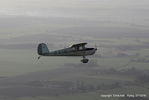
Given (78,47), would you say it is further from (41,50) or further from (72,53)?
(41,50)

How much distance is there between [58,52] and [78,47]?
21.9ft

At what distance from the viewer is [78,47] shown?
107 meters

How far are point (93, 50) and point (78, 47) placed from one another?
5356 mm

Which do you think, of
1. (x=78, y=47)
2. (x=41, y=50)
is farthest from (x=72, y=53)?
(x=41, y=50)

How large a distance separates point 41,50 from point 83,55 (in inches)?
542

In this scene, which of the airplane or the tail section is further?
the tail section

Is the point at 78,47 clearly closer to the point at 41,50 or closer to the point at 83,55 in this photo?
the point at 83,55

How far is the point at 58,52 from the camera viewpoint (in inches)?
4232

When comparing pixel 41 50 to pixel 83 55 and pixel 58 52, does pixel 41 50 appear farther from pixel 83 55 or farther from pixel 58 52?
pixel 83 55

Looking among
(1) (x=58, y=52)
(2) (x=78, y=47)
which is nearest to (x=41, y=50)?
(1) (x=58, y=52)

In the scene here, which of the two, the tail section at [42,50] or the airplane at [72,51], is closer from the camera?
the airplane at [72,51]

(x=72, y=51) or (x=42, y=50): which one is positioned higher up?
(x=42, y=50)

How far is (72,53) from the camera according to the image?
351 feet

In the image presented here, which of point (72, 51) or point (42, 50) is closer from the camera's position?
point (72, 51)
